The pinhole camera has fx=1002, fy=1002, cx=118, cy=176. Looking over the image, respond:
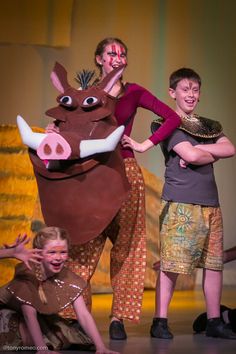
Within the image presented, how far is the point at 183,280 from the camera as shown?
741cm

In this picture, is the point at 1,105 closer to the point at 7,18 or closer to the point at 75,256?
the point at 7,18

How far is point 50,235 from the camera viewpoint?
3916mm

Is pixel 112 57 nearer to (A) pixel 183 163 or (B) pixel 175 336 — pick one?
(A) pixel 183 163

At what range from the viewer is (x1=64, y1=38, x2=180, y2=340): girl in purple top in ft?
14.2

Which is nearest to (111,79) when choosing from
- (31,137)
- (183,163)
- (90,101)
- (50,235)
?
(90,101)

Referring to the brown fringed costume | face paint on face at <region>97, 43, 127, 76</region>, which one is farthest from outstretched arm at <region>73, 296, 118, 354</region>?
face paint on face at <region>97, 43, 127, 76</region>

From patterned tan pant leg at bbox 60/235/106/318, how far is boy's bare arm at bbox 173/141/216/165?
0.52m

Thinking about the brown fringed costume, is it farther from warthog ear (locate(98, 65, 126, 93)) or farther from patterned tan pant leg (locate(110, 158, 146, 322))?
warthog ear (locate(98, 65, 126, 93))

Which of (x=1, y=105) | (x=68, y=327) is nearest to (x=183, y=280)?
(x=1, y=105)

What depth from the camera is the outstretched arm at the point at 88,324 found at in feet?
12.5

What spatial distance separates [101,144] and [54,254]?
1.55 feet

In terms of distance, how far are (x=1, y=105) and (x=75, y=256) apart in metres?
2.73

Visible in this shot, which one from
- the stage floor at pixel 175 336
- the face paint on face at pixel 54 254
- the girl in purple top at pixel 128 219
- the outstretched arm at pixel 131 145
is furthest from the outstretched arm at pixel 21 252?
the outstretched arm at pixel 131 145

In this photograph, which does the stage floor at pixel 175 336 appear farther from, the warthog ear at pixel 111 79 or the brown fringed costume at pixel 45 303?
the warthog ear at pixel 111 79
